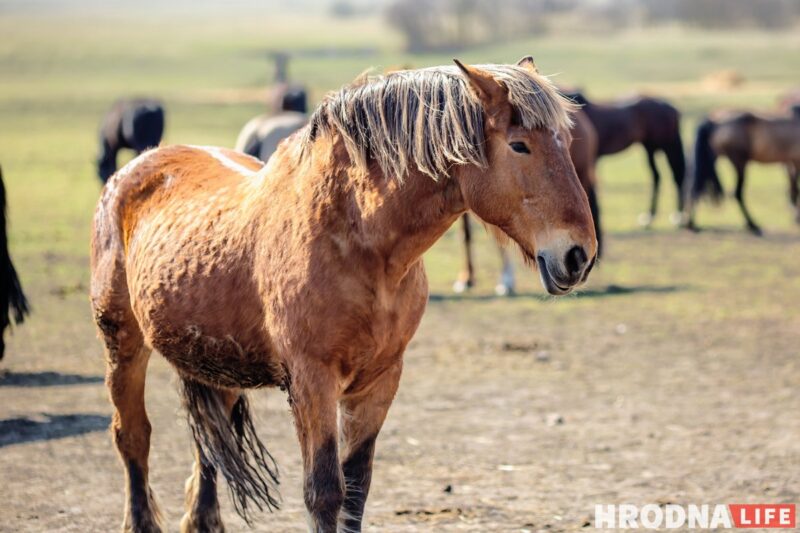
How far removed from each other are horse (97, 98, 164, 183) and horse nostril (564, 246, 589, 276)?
11563 millimetres

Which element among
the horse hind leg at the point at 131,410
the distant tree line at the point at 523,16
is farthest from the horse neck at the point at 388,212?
the distant tree line at the point at 523,16

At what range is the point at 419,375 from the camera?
772 centimetres

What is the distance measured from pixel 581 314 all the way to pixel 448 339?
152 cm

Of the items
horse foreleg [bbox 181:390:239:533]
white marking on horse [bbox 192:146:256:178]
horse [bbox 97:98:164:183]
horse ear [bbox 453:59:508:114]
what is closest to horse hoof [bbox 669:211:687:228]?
horse [bbox 97:98:164:183]

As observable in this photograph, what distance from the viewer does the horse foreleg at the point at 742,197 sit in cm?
1452

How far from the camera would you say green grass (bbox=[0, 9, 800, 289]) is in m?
16.0

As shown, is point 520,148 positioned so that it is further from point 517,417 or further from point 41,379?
point 41,379

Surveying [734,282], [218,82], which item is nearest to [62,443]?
[734,282]

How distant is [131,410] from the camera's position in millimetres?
4492

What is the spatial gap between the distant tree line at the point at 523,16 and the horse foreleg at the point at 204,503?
210 ft

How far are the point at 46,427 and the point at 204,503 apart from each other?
209 cm

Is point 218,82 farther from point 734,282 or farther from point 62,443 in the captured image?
point 62,443

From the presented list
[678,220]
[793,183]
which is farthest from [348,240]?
[793,183]

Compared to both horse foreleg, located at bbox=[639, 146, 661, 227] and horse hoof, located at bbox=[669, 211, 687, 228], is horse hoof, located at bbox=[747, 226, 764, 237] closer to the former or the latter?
horse hoof, located at bbox=[669, 211, 687, 228]
